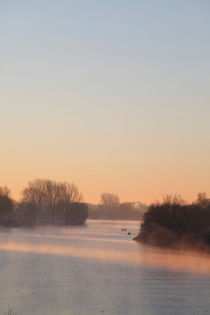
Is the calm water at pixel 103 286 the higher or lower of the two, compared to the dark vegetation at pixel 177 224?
lower

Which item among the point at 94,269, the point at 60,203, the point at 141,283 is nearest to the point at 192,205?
the point at 94,269

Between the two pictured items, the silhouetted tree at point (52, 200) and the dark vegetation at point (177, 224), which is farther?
the silhouetted tree at point (52, 200)

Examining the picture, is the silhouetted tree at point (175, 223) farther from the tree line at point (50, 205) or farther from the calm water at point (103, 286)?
the tree line at point (50, 205)

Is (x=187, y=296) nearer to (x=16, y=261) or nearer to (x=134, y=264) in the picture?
(x=134, y=264)

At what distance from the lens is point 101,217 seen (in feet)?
649

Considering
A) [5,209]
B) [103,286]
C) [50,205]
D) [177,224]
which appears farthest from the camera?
[50,205]

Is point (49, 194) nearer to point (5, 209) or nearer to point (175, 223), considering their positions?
point (5, 209)

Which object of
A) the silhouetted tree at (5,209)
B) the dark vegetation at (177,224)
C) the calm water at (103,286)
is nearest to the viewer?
the calm water at (103,286)

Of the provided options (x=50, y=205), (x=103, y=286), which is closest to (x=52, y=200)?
(x=50, y=205)

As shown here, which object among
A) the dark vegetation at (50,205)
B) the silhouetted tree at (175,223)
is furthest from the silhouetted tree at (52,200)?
the silhouetted tree at (175,223)

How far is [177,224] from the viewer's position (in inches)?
2253

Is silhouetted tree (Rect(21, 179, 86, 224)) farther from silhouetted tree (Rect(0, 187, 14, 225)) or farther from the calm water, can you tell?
the calm water

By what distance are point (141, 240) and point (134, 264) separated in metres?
29.7

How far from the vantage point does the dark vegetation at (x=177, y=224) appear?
53.4 m
